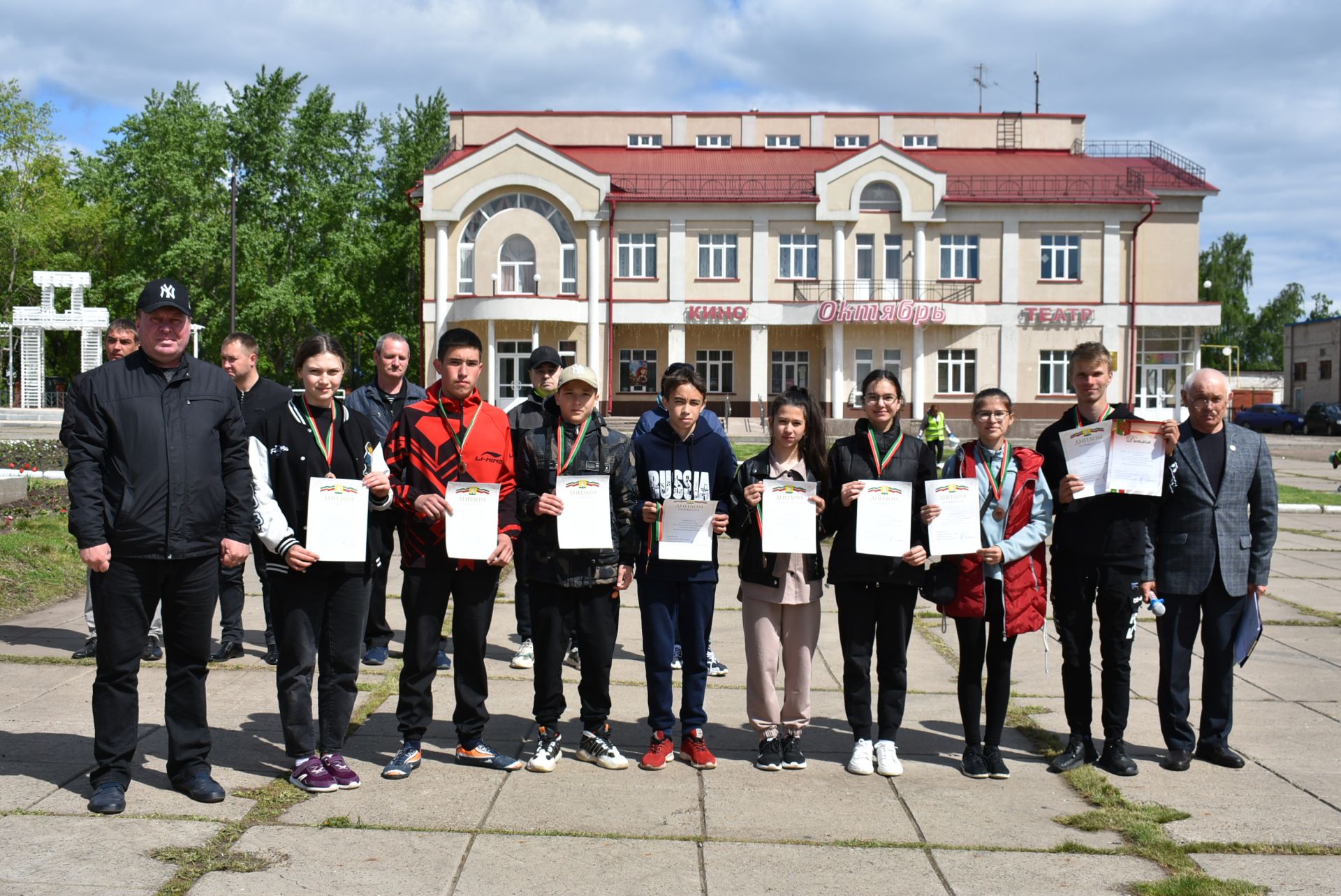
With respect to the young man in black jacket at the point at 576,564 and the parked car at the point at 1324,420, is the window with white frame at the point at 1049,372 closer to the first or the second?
the parked car at the point at 1324,420

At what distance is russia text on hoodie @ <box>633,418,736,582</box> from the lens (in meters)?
5.84

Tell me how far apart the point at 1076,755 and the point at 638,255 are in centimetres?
4195

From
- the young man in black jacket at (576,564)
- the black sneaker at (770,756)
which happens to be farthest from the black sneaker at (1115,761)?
the young man in black jacket at (576,564)

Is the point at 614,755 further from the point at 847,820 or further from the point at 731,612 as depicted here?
the point at 731,612

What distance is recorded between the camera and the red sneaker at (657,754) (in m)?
5.76

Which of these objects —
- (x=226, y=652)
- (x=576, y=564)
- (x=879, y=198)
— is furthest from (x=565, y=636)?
(x=879, y=198)

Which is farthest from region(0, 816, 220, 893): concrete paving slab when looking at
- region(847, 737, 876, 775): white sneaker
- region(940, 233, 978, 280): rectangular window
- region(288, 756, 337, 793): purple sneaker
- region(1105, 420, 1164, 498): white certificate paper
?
region(940, 233, 978, 280): rectangular window

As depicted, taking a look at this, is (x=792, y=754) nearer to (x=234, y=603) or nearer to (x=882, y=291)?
(x=234, y=603)

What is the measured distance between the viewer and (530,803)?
520 centimetres

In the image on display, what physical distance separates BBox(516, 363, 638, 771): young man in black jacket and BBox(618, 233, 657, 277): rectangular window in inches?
1629

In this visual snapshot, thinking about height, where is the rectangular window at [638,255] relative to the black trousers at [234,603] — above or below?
above

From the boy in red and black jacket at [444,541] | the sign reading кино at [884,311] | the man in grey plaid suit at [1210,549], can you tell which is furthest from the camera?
the sign reading кино at [884,311]

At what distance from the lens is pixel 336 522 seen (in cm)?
534

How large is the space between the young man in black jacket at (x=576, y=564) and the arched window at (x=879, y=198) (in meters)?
42.8
